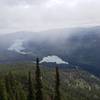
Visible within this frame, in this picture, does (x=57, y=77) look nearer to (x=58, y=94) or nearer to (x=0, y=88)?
(x=58, y=94)

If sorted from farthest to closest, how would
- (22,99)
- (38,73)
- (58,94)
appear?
(22,99) < (58,94) < (38,73)

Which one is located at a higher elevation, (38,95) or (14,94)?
(38,95)

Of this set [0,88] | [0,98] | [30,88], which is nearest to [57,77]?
[30,88]

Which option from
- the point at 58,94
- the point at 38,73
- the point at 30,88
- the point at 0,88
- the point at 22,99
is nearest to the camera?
the point at 38,73

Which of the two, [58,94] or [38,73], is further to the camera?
[58,94]

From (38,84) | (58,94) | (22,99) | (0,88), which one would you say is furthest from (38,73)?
(22,99)

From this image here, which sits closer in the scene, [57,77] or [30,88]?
[57,77]

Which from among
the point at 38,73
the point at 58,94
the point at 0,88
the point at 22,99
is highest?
the point at 38,73

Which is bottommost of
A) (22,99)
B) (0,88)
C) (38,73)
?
(22,99)

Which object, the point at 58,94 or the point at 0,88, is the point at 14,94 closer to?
the point at 0,88
